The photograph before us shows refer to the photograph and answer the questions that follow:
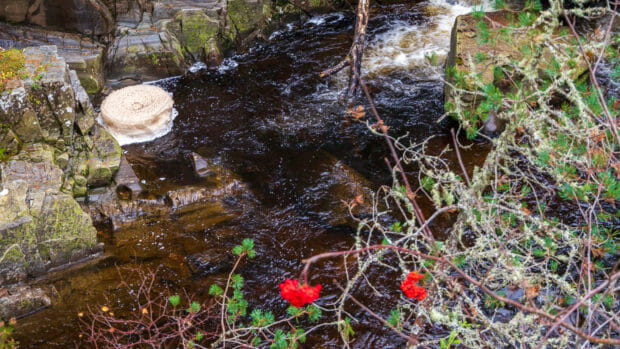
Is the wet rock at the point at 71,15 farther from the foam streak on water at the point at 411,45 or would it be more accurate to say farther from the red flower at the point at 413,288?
the red flower at the point at 413,288

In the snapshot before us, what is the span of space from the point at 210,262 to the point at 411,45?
6517 mm

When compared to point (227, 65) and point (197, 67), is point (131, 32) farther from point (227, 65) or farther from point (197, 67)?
point (227, 65)

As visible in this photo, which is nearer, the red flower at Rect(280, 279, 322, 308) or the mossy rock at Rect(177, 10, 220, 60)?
the red flower at Rect(280, 279, 322, 308)

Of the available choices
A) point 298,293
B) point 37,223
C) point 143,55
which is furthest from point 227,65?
point 298,293

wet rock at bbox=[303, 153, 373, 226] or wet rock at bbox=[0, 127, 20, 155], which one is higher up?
wet rock at bbox=[0, 127, 20, 155]

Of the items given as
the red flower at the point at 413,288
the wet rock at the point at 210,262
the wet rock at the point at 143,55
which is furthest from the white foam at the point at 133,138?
the red flower at the point at 413,288

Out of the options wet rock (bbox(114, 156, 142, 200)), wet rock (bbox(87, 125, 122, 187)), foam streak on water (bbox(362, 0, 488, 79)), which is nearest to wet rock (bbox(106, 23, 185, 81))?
wet rock (bbox(87, 125, 122, 187))

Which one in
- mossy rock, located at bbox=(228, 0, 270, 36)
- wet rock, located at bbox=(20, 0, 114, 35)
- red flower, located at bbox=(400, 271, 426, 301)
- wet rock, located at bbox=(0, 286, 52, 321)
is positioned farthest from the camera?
mossy rock, located at bbox=(228, 0, 270, 36)

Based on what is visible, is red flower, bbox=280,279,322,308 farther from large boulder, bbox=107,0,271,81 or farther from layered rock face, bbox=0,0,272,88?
large boulder, bbox=107,0,271,81

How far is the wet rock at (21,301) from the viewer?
17.2 feet

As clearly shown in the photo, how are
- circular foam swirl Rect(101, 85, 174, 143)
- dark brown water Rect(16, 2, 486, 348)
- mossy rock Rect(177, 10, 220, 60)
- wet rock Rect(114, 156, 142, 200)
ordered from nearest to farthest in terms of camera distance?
dark brown water Rect(16, 2, 486, 348), wet rock Rect(114, 156, 142, 200), circular foam swirl Rect(101, 85, 174, 143), mossy rock Rect(177, 10, 220, 60)

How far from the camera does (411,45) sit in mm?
10383

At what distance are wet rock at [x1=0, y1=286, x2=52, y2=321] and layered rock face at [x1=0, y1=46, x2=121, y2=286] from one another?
26 cm

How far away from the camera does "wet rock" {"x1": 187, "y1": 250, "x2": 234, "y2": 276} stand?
586 cm
